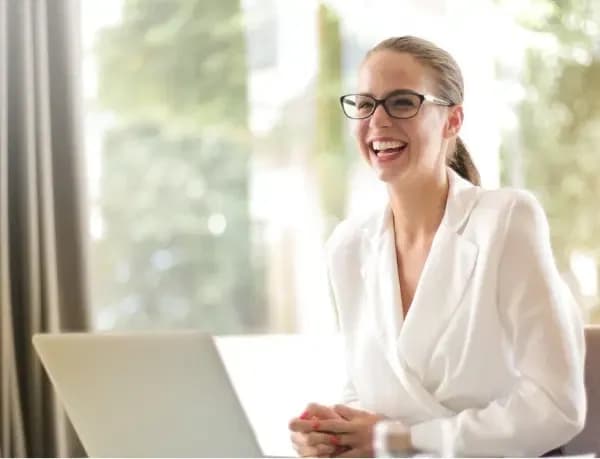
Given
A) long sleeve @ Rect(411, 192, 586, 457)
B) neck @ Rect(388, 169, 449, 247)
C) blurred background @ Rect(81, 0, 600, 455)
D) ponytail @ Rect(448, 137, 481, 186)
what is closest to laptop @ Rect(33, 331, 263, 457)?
long sleeve @ Rect(411, 192, 586, 457)

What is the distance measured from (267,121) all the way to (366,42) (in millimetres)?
314

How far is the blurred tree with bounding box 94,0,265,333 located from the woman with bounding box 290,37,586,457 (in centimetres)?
56

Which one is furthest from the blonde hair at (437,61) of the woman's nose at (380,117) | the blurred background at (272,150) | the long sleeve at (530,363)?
the blurred background at (272,150)

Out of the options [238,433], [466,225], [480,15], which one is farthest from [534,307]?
[480,15]

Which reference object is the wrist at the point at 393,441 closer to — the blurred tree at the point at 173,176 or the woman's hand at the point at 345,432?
the woman's hand at the point at 345,432

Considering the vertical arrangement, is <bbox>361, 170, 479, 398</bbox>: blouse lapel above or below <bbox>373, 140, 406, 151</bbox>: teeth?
below

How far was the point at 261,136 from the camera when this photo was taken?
2.30 meters

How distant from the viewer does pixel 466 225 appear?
166 cm

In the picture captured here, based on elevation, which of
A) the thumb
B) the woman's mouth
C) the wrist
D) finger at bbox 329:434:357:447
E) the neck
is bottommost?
finger at bbox 329:434:357:447

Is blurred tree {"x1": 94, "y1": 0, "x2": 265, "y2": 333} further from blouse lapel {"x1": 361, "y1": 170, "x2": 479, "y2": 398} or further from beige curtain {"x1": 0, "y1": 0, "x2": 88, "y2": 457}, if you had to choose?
blouse lapel {"x1": 361, "y1": 170, "x2": 479, "y2": 398}

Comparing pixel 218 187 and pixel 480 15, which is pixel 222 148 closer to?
pixel 218 187

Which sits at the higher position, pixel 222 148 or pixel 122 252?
pixel 222 148

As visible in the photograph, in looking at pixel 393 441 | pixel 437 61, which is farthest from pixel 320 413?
pixel 437 61

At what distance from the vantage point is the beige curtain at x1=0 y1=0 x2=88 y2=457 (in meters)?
2.11
